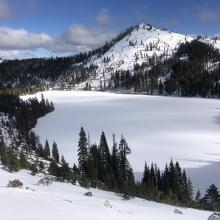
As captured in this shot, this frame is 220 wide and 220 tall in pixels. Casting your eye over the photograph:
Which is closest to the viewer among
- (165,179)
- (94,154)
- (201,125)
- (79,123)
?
(165,179)

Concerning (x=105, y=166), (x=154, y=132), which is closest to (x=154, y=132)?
(x=154, y=132)

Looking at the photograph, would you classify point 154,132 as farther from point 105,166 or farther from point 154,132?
point 105,166

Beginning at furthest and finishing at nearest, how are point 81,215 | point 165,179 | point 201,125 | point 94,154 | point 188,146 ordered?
point 201,125, point 188,146, point 94,154, point 165,179, point 81,215

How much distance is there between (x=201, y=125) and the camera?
15575 cm

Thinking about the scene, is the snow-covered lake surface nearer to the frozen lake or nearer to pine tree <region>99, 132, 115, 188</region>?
the frozen lake

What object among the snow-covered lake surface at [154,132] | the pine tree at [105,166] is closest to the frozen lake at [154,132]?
the snow-covered lake surface at [154,132]

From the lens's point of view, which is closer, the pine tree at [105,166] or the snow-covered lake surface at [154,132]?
the pine tree at [105,166]

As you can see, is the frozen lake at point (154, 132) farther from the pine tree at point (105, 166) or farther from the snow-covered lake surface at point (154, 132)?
the pine tree at point (105, 166)

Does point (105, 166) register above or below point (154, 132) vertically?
above

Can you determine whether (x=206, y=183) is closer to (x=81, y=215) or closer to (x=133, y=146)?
(x=133, y=146)

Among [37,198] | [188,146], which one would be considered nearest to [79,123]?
[188,146]

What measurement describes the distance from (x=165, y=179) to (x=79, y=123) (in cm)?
10117

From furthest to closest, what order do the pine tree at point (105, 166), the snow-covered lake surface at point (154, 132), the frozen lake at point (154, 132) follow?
the frozen lake at point (154, 132)
the snow-covered lake surface at point (154, 132)
the pine tree at point (105, 166)

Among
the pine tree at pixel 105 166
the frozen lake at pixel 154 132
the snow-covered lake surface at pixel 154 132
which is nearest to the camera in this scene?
the pine tree at pixel 105 166
